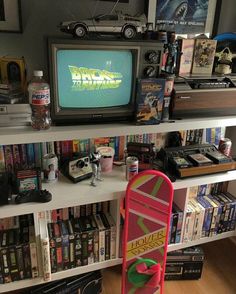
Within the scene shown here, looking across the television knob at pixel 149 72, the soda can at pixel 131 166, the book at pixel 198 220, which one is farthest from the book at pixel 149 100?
the book at pixel 198 220

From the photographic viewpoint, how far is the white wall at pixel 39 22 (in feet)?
4.34

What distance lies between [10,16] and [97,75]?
48 cm

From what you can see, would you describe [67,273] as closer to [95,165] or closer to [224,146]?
[95,165]

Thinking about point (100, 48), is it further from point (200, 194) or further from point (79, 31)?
point (200, 194)

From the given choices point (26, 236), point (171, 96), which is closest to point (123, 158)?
point (171, 96)

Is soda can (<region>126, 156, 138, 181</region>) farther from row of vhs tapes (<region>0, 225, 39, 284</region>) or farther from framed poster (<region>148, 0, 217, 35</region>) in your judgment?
framed poster (<region>148, 0, 217, 35</region>)

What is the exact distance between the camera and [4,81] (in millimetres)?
1251

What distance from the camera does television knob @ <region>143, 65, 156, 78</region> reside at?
1.27 m

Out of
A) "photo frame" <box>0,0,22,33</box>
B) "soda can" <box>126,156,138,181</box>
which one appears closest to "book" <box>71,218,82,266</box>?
"soda can" <box>126,156,138,181</box>

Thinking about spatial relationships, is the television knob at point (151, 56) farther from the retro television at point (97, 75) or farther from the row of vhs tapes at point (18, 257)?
the row of vhs tapes at point (18, 257)

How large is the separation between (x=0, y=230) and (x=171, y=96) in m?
1.03

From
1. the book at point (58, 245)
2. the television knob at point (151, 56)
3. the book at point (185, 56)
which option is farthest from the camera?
the book at point (185, 56)

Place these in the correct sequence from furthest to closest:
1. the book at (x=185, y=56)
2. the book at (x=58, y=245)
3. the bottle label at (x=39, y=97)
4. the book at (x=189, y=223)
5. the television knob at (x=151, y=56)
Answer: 1. the book at (x=189, y=223)
2. the book at (x=185, y=56)
3. the book at (x=58, y=245)
4. the television knob at (x=151, y=56)
5. the bottle label at (x=39, y=97)

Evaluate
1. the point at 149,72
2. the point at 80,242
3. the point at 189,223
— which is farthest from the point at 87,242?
the point at 149,72
